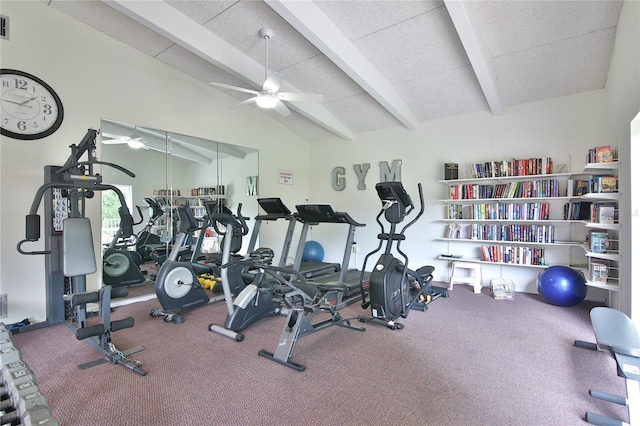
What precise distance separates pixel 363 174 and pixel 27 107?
4919 millimetres

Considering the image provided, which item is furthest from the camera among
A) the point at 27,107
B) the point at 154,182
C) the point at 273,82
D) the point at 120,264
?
the point at 154,182

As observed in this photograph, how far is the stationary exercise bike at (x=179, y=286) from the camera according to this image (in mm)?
3623

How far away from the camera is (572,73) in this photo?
4.05m

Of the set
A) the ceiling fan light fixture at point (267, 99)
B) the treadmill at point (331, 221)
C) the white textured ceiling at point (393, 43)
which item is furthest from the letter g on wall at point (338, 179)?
the ceiling fan light fixture at point (267, 99)

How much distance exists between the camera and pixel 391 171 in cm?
602

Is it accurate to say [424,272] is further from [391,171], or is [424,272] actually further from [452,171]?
[391,171]

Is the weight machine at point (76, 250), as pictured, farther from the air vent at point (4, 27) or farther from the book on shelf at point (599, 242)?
the book on shelf at point (599, 242)

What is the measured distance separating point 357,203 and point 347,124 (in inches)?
60.2

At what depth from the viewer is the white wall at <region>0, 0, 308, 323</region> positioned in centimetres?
345

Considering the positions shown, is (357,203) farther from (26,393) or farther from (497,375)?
(26,393)

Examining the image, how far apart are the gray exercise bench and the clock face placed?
5.13m

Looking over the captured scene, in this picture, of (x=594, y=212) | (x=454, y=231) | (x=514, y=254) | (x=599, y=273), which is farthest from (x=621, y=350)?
(x=454, y=231)

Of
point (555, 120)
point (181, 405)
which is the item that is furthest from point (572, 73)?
point (181, 405)

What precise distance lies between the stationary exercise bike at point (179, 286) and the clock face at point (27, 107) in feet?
5.66
